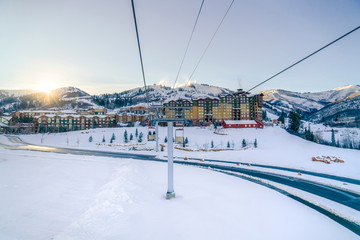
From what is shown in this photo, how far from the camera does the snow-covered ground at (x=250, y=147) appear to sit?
73.0ft

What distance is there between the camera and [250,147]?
35.3 metres

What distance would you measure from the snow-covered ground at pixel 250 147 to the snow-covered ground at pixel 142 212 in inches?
608

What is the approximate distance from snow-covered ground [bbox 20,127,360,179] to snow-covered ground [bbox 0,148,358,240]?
15431 mm

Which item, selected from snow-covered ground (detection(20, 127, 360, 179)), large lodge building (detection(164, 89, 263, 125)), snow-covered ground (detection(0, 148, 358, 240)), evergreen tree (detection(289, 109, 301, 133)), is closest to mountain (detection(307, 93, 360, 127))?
evergreen tree (detection(289, 109, 301, 133))

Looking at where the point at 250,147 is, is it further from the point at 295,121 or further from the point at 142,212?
the point at 142,212

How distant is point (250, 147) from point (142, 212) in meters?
32.5

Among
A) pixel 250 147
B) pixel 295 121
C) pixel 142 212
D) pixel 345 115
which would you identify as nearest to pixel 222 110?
pixel 295 121

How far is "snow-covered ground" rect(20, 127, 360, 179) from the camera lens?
877 inches

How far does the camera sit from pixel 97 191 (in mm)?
9414

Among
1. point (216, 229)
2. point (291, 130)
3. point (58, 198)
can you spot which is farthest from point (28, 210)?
point (291, 130)

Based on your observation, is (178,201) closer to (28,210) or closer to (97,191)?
(97,191)

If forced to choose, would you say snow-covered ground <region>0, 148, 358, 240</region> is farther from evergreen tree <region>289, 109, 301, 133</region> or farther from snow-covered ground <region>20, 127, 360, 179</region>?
evergreen tree <region>289, 109, 301, 133</region>

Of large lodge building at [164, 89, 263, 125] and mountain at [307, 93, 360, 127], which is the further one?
mountain at [307, 93, 360, 127]

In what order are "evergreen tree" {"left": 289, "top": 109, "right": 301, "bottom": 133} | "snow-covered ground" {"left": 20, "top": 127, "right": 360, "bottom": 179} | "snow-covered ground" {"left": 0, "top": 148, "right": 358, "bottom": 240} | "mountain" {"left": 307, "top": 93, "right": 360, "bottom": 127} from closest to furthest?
"snow-covered ground" {"left": 0, "top": 148, "right": 358, "bottom": 240} < "snow-covered ground" {"left": 20, "top": 127, "right": 360, "bottom": 179} < "evergreen tree" {"left": 289, "top": 109, "right": 301, "bottom": 133} < "mountain" {"left": 307, "top": 93, "right": 360, "bottom": 127}
